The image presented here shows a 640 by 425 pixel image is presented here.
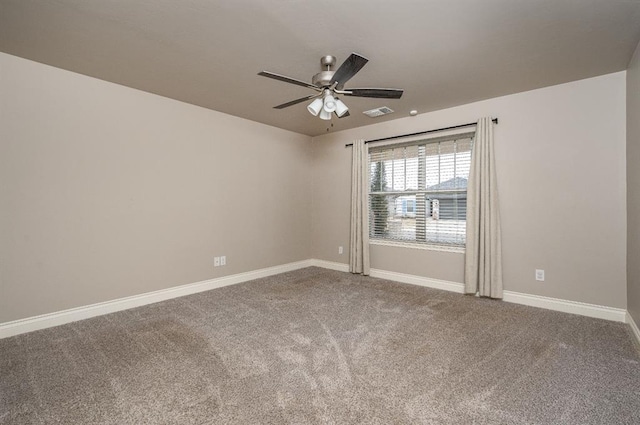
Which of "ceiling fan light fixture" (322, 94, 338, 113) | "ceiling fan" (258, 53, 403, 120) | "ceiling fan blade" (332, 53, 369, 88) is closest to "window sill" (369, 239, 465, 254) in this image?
"ceiling fan" (258, 53, 403, 120)

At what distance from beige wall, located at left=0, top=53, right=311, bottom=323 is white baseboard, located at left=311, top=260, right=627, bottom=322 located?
2173 mm

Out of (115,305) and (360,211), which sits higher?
(360,211)

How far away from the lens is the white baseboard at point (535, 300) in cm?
305

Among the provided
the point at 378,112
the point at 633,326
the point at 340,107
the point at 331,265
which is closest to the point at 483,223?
the point at 633,326

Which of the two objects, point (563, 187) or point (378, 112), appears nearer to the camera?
point (563, 187)

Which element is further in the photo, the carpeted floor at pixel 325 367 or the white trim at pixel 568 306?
the white trim at pixel 568 306

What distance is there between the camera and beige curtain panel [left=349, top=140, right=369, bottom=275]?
485 centimetres

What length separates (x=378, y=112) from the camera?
424cm

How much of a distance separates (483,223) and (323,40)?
2813 mm

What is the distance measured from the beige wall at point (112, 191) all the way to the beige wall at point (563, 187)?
3.13 m

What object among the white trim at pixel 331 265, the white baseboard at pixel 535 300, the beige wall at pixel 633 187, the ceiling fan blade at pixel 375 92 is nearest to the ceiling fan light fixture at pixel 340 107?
the ceiling fan blade at pixel 375 92

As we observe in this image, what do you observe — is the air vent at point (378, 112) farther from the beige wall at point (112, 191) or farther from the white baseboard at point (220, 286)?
the white baseboard at point (220, 286)

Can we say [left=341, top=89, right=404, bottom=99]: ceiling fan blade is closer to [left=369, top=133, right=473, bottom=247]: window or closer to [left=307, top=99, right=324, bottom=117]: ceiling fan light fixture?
[left=307, top=99, right=324, bottom=117]: ceiling fan light fixture

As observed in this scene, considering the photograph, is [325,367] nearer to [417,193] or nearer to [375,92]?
[375,92]
